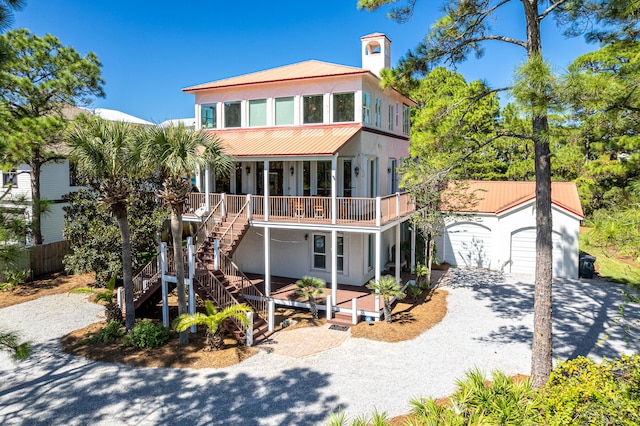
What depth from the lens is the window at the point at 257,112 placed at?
1853 centimetres

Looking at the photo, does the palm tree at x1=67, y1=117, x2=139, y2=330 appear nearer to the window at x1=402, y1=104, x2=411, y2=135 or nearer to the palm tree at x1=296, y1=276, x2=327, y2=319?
the palm tree at x1=296, y1=276, x2=327, y2=319

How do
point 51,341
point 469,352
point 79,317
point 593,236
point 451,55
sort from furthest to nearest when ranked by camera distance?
point 79,317
point 51,341
point 469,352
point 451,55
point 593,236

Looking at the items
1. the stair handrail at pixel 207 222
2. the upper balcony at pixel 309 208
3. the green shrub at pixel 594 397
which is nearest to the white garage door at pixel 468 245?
the upper balcony at pixel 309 208

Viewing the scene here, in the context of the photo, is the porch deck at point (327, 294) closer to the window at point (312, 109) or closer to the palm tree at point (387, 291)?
the palm tree at point (387, 291)

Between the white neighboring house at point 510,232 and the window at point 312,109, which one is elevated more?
the window at point 312,109

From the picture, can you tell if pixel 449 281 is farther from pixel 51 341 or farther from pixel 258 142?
pixel 51 341

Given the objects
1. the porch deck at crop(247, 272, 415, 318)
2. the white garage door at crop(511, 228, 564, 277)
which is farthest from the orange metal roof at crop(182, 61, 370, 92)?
the white garage door at crop(511, 228, 564, 277)

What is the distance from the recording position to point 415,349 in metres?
12.1

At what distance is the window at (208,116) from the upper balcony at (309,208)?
12.8 feet

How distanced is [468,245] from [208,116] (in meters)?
15.1

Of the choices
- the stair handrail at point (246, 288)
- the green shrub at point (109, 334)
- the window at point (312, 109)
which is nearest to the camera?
the green shrub at point (109, 334)

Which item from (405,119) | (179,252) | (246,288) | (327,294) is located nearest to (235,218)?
(246,288)

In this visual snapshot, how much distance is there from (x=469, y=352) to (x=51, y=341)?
42.5 ft

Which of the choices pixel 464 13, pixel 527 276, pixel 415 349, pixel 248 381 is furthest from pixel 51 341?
pixel 527 276
